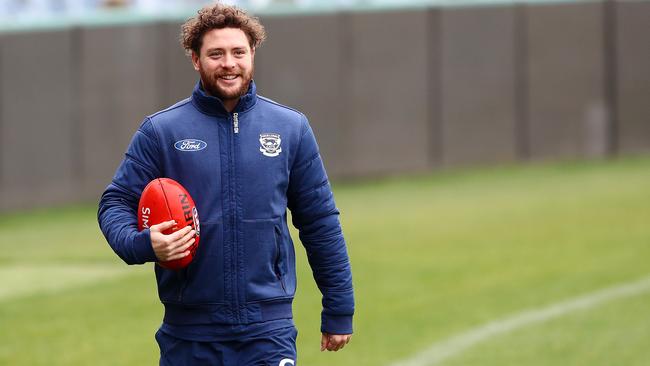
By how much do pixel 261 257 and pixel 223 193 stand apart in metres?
0.29

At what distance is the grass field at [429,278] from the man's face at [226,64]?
4.34 metres

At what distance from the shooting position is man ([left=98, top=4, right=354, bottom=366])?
5.71 m

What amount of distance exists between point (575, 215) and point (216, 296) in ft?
38.5

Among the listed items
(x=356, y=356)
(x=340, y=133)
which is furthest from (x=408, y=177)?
(x=356, y=356)

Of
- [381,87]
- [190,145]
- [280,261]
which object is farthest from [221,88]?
[381,87]

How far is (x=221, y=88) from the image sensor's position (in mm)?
5730

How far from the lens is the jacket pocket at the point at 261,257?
18.8 ft

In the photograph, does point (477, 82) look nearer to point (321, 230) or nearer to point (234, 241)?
point (321, 230)

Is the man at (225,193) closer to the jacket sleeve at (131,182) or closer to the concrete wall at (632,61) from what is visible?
the jacket sleeve at (131,182)

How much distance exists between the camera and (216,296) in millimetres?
5730

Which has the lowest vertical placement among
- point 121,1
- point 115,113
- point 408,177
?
point 408,177

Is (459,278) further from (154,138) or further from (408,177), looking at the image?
(408,177)

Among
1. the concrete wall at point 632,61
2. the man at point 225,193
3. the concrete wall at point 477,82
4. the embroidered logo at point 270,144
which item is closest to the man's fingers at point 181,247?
the man at point 225,193

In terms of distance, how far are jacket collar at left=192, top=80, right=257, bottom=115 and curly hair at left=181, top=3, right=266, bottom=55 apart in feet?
0.58
